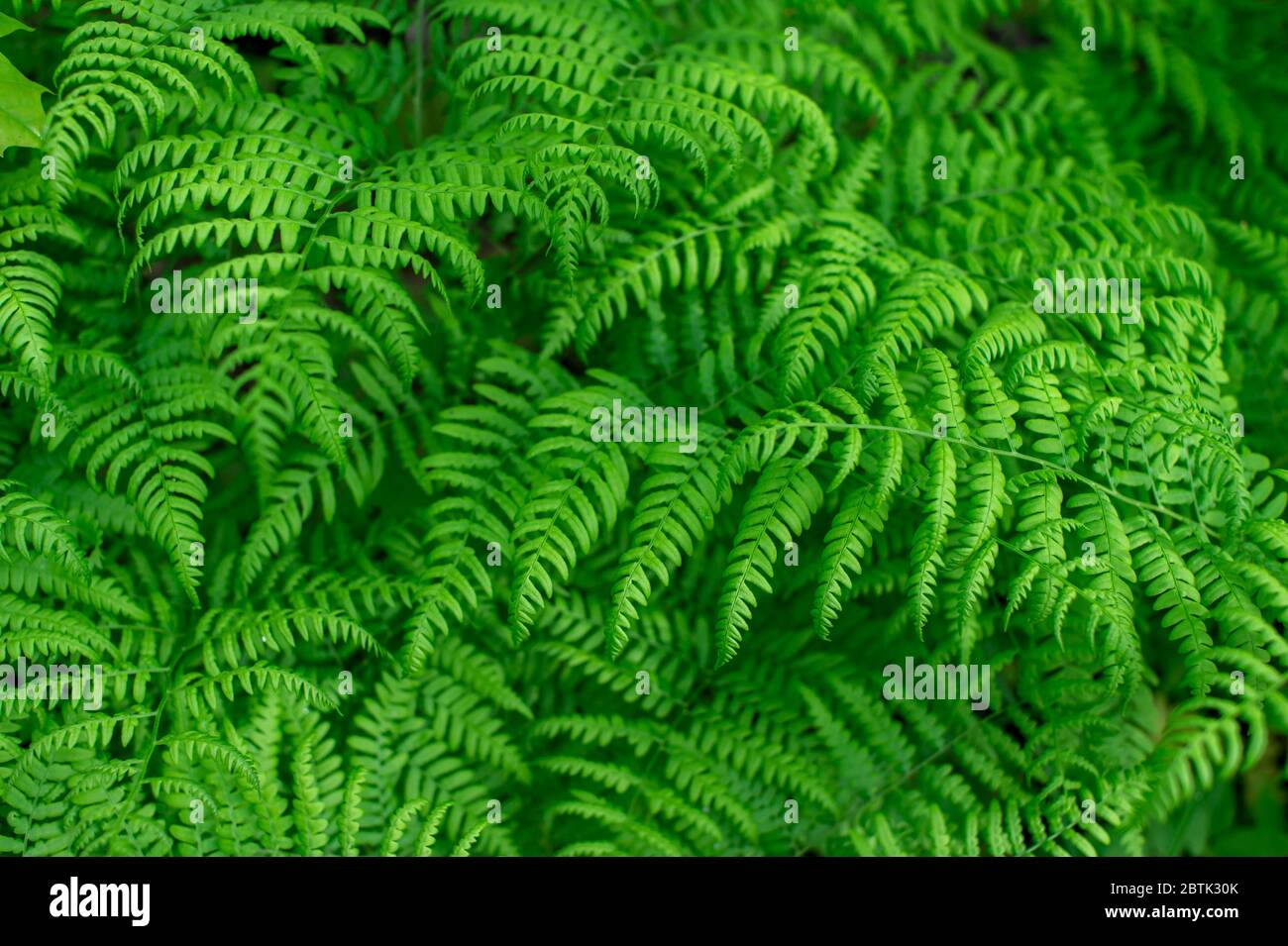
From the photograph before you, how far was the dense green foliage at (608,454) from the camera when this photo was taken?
225 cm

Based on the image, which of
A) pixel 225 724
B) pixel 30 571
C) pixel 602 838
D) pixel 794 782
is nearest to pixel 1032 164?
pixel 794 782

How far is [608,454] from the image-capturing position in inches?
96.9

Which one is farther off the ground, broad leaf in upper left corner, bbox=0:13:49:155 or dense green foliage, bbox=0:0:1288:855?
broad leaf in upper left corner, bbox=0:13:49:155

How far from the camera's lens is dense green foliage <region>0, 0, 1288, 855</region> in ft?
7.38

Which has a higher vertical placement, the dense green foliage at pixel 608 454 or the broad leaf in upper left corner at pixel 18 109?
the broad leaf in upper left corner at pixel 18 109

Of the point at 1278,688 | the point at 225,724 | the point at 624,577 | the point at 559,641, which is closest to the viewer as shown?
the point at 1278,688

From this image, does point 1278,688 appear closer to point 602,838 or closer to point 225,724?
point 602,838

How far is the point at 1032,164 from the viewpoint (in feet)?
9.80

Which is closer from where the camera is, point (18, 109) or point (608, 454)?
point (18, 109)

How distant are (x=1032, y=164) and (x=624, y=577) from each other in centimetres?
188

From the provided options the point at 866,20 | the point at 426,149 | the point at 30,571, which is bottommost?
the point at 30,571

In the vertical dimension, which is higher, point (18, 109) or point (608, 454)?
point (18, 109)

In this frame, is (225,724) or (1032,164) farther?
(1032,164)

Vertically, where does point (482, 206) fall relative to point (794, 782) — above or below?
above
